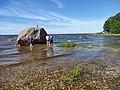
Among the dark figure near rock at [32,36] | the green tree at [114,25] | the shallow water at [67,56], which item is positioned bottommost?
the shallow water at [67,56]

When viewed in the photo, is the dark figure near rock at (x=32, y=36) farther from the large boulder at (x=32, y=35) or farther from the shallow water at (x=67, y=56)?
the shallow water at (x=67, y=56)

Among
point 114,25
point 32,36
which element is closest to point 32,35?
point 32,36

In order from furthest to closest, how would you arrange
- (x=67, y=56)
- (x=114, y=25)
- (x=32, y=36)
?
(x=114, y=25) < (x=32, y=36) < (x=67, y=56)

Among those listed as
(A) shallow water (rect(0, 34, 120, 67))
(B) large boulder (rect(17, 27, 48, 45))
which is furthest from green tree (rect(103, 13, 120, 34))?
(A) shallow water (rect(0, 34, 120, 67))

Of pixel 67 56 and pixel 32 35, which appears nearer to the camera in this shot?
pixel 67 56

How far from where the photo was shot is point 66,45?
37.2m

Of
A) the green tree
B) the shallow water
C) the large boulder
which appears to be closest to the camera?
the shallow water

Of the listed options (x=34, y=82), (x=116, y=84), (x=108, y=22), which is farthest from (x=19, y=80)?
(x=108, y=22)

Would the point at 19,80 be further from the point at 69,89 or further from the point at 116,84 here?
the point at 116,84

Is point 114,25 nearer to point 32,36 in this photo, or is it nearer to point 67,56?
point 32,36

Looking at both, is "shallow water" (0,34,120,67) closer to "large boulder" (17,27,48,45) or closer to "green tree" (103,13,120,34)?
"large boulder" (17,27,48,45)

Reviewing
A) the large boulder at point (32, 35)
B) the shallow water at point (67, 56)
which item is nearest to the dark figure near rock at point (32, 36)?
the large boulder at point (32, 35)

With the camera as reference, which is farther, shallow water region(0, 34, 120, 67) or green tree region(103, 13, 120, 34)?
green tree region(103, 13, 120, 34)

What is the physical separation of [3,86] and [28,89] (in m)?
1.69
